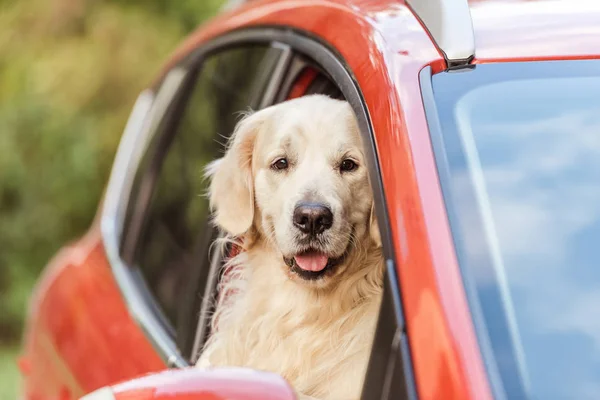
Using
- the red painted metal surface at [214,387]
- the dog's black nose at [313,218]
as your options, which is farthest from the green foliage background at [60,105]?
the red painted metal surface at [214,387]

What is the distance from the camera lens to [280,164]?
3293 mm

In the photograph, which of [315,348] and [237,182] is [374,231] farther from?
[237,182]

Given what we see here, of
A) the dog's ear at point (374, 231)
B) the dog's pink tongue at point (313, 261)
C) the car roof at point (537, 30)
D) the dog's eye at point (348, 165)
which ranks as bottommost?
the dog's pink tongue at point (313, 261)

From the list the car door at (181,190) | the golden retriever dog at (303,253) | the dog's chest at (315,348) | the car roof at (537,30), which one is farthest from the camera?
the car door at (181,190)

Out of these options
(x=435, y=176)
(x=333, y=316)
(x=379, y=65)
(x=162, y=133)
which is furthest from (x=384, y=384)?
(x=162, y=133)

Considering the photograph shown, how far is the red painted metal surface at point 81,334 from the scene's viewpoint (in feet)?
11.6

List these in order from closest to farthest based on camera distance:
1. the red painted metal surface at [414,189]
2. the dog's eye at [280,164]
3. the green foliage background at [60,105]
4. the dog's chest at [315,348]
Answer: the red painted metal surface at [414,189] → the dog's chest at [315,348] → the dog's eye at [280,164] → the green foliage background at [60,105]

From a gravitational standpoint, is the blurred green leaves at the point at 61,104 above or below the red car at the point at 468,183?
above

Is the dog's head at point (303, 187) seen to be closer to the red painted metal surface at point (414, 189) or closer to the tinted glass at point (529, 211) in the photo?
the red painted metal surface at point (414, 189)

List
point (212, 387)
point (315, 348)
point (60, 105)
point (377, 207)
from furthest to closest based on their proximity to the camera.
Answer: point (60, 105)
point (315, 348)
point (377, 207)
point (212, 387)

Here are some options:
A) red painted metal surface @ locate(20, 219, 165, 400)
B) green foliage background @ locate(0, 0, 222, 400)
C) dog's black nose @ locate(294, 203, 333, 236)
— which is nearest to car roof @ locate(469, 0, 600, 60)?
dog's black nose @ locate(294, 203, 333, 236)

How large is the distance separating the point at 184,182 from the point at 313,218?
1.01 m

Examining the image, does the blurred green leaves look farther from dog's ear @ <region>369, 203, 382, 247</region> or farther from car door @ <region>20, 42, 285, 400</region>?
dog's ear @ <region>369, 203, 382, 247</region>

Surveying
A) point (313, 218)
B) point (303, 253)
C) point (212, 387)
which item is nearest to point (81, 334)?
point (303, 253)
